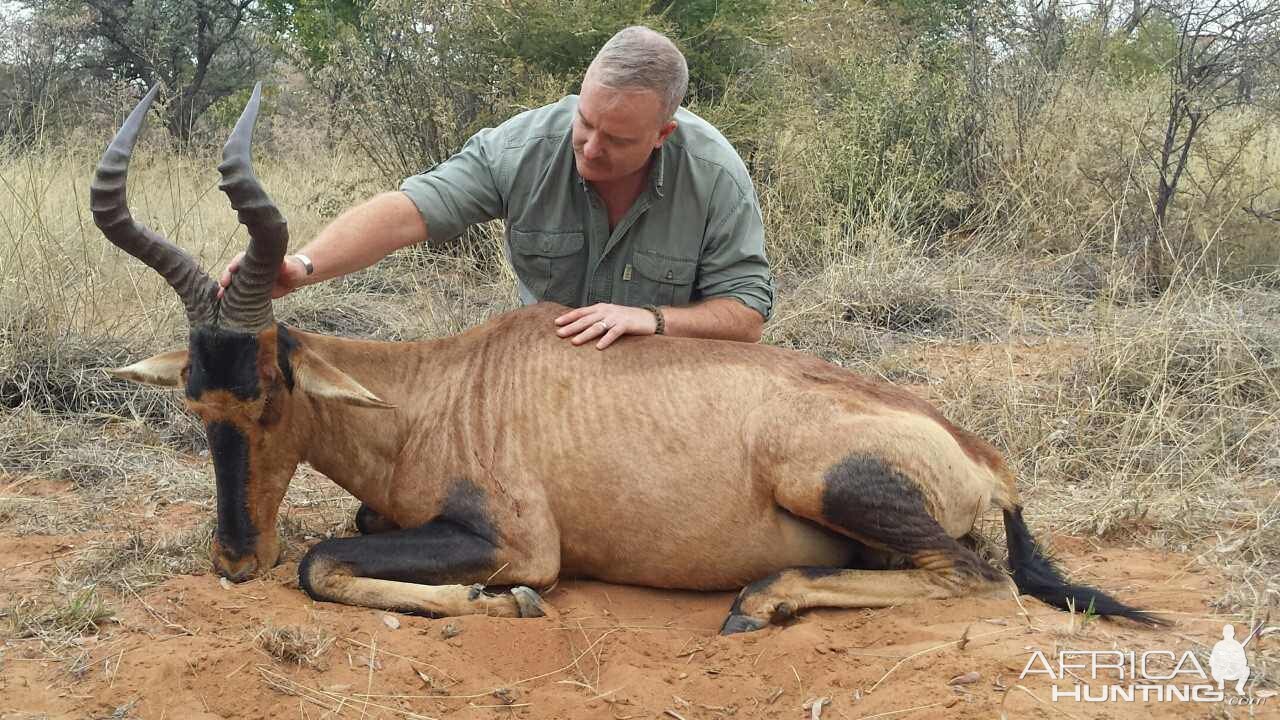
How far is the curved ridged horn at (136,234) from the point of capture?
15.1 ft

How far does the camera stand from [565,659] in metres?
4.51

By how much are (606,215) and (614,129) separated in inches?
31.8

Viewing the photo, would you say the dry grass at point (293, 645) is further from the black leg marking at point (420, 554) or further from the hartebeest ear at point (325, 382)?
the hartebeest ear at point (325, 382)

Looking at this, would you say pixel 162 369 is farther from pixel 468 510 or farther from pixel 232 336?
pixel 468 510

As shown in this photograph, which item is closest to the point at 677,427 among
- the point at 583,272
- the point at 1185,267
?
the point at 583,272

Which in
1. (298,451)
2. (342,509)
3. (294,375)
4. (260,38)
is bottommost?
(342,509)

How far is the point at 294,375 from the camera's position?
4945mm

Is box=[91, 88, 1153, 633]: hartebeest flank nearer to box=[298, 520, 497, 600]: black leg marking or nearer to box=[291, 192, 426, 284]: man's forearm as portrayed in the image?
box=[298, 520, 497, 600]: black leg marking

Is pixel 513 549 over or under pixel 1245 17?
under

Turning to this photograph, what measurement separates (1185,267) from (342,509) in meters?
7.49

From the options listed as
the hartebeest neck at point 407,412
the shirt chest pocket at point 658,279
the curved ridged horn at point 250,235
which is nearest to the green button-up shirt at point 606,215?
the shirt chest pocket at point 658,279

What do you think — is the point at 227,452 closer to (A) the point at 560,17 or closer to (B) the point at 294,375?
(B) the point at 294,375

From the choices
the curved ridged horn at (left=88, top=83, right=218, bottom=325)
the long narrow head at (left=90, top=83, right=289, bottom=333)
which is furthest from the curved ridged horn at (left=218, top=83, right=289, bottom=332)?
the curved ridged horn at (left=88, top=83, right=218, bottom=325)

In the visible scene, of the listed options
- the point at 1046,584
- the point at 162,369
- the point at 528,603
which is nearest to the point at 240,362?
the point at 162,369
